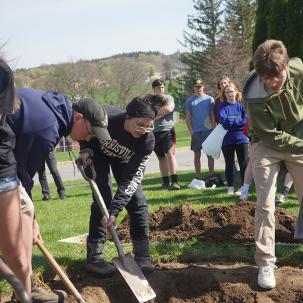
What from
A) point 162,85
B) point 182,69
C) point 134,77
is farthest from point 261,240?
point 182,69

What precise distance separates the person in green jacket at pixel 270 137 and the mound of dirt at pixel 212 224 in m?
1.32

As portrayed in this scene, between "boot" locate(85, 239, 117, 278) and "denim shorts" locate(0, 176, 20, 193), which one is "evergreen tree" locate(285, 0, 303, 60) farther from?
"denim shorts" locate(0, 176, 20, 193)

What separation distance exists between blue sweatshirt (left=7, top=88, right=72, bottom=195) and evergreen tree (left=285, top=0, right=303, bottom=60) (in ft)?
A: 24.3

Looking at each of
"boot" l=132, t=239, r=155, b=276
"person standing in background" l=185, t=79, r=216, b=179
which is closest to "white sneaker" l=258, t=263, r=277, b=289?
"boot" l=132, t=239, r=155, b=276

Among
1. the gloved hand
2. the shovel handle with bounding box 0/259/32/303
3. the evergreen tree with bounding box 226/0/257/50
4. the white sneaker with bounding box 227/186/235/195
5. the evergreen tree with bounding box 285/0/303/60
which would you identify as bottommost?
the white sneaker with bounding box 227/186/235/195

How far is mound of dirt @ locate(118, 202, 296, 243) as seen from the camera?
5.93 meters

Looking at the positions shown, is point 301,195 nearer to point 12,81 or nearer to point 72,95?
point 12,81

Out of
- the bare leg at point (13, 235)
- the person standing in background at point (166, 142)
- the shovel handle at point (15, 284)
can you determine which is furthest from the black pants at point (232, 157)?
the shovel handle at point (15, 284)

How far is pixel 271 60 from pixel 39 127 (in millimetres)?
1879

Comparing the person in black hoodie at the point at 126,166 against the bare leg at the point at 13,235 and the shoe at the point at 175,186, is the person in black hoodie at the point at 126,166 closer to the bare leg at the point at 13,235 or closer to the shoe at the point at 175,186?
the bare leg at the point at 13,235

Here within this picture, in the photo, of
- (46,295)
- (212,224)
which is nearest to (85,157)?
(46,295)

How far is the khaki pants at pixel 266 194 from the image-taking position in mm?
4492

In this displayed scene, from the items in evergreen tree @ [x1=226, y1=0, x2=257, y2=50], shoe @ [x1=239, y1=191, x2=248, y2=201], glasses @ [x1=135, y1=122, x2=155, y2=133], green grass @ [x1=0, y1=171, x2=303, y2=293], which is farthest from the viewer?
evergreen tree @ [x1=226, y1=0, x2=257, y2=50]

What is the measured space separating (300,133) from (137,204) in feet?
5.22
